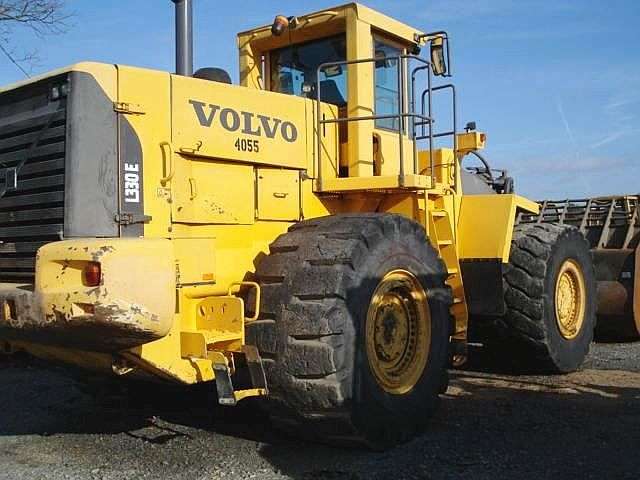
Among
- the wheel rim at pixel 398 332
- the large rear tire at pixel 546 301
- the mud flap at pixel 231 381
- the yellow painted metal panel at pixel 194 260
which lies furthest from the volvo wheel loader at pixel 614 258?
the mud flap at pixel 231 381

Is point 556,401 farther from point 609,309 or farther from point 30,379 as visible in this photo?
point 30,379

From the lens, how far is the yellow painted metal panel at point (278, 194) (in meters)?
6.01

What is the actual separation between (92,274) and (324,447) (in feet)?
6.94

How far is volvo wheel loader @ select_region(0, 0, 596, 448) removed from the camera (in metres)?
4.74

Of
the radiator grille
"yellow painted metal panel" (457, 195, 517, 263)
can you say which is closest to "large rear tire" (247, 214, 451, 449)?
the radiator grille

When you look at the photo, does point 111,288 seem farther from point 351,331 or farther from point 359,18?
point 359,18

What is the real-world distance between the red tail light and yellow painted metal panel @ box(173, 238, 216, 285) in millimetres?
813

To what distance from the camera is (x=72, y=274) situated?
4.57 metres

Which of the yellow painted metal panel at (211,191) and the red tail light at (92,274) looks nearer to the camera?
the red tail light at (92,274)

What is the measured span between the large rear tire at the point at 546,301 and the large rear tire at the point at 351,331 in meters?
2.03

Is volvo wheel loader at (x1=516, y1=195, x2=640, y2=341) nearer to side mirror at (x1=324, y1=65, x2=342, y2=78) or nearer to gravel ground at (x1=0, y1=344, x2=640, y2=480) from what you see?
gravel ground at (x1=0, y1=344, x2=640, y2=480)

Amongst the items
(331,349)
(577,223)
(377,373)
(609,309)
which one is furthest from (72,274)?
(577,223)

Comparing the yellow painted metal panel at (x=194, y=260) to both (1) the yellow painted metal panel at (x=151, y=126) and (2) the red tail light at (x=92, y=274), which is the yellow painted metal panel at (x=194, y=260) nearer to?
(1) the yellow painted metal panel at (x=151, y=126)

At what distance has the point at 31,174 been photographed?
5223mm
